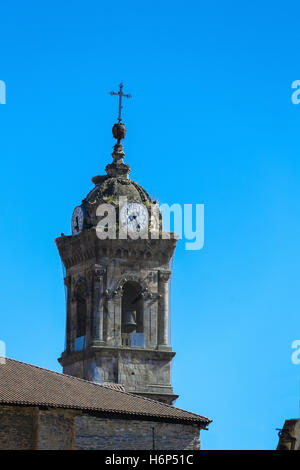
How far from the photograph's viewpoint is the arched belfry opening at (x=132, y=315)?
233 ft

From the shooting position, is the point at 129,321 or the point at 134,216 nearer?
the point at 129,321

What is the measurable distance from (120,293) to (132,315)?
3.86ft

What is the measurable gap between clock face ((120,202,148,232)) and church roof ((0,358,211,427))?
17.1m

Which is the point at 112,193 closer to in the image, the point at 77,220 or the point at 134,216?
the point at 134,216

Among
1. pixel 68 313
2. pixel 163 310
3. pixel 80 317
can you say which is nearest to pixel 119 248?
pixel 163 310

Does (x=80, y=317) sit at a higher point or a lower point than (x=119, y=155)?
lower

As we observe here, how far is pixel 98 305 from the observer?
7081 centimetres

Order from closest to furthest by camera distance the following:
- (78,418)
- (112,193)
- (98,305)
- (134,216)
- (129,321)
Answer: (78,418), (98,305), (129,321), (134,216), (112,193)

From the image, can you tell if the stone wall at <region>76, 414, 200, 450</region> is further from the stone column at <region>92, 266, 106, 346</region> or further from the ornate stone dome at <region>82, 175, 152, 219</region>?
the ornate stone dome at <region>82, 175, 152, 219</region>

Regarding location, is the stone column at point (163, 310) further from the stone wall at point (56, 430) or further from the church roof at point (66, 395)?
the stone wall at point (56, 430)

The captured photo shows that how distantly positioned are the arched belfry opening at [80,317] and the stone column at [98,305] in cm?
111

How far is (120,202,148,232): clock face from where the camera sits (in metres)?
71.9
